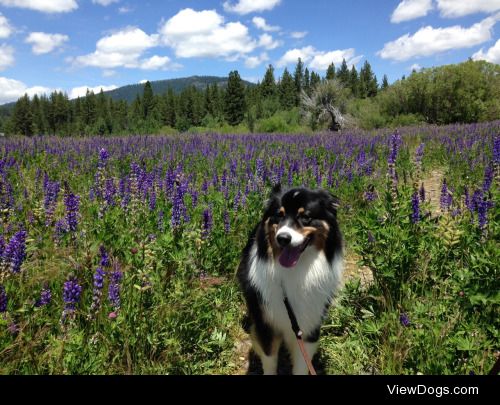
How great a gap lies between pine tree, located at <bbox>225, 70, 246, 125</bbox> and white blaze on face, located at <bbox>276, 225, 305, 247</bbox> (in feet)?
209

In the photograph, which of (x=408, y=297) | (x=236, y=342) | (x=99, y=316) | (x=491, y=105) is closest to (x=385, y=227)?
(x=408, y=297)

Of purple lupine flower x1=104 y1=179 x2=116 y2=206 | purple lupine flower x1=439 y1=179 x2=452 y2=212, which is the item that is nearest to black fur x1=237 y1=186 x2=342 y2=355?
purple lupine flower x1=439 y1=179 x2=452 y2=212

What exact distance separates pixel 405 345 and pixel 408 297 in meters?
0.57

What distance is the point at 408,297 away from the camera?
3.15 meters

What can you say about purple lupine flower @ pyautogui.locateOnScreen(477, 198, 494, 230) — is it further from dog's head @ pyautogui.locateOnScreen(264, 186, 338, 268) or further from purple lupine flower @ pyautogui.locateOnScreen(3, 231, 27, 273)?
purple lupine flower @ pyautogui.locateOnScreen(3, 231, 27, 273)

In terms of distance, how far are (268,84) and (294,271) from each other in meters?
81.2

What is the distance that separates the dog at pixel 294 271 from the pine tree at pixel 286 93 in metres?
67.0

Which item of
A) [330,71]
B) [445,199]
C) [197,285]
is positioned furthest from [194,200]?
[330,71]

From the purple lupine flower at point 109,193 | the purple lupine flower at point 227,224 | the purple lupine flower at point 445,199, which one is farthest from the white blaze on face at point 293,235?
the purple lupine flower at point 109,193

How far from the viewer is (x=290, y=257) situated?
8.13 ft

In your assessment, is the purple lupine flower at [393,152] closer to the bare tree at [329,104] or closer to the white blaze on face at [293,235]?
the white blaze on face at [293,235]

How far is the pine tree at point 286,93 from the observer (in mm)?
70188
